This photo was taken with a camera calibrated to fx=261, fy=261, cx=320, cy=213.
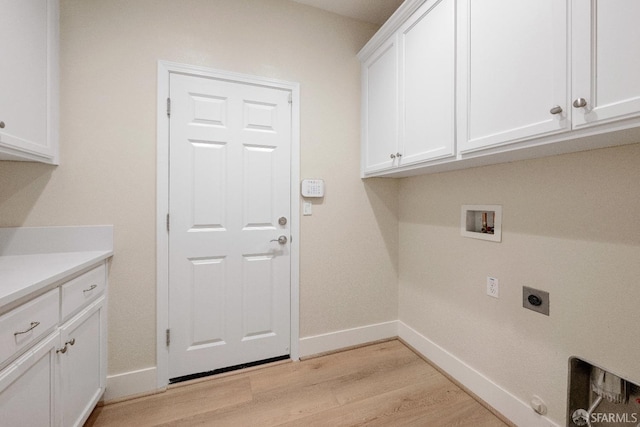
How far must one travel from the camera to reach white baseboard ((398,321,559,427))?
1.37m

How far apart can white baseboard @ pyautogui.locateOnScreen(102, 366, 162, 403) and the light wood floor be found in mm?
51

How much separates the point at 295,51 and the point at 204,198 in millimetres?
1315

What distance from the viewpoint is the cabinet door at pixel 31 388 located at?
856 mm

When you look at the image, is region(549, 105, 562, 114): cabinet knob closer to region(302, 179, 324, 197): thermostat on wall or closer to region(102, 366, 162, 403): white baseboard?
region(302, 179, 324, 197): thermostat on wall

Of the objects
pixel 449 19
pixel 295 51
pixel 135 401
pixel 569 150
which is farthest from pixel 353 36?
pixel 135 401

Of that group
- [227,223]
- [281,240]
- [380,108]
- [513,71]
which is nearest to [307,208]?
[281,240]

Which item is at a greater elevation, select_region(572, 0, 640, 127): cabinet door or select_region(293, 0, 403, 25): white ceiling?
select_region(293, 0, 403, 25): white ceiling

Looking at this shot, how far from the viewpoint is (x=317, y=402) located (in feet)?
5.22

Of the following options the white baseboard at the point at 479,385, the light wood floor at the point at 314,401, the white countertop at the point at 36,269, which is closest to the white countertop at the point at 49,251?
the white countertop at the point at 36,269

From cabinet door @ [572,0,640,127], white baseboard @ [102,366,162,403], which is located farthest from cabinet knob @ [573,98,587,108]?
white baseboard @ [102,366,162,403]

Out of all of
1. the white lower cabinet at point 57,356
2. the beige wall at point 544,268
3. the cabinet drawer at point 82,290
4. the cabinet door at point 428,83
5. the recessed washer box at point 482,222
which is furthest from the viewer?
the recessed washer box at point 482,222

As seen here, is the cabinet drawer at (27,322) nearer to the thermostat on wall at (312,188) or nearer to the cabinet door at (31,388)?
the cabinet door at (31,388)

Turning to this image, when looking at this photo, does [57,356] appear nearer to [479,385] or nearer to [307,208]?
[307,208]

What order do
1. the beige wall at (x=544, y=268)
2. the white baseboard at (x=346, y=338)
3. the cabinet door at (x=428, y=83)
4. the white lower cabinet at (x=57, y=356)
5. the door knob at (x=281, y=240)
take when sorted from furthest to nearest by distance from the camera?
the white baseboard at (x=346, y=338) < the door knob at (x=281, y=240) < the cabinet door at (x=428, y=83) < the beige wall at (x=544, y=268) < the white lower cabinet at (x=57, y=356)
